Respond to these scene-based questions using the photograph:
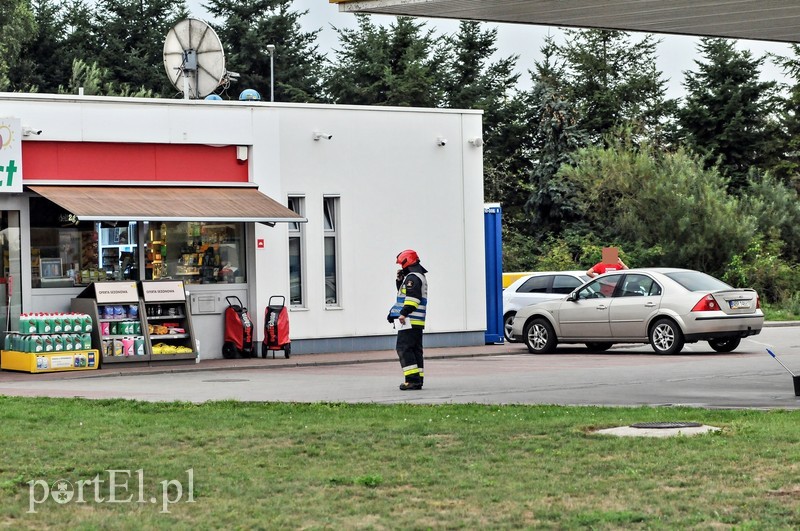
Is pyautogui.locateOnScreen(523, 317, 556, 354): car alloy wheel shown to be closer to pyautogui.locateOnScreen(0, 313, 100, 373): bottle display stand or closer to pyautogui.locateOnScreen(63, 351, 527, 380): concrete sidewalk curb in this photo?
pyautogui.locateOnScreen(63, 351, 527, 380): concrete sidewalk curb

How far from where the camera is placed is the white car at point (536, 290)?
96.8ft

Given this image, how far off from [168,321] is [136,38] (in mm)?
40571

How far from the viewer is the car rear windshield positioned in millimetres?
24359

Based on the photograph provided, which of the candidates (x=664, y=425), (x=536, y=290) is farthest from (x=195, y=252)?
(x=664, y=425)

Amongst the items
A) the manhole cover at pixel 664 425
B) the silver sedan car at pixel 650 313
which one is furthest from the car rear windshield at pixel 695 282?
the manhole cover at pixel 664 425

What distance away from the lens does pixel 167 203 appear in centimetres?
2345

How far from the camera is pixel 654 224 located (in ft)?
148

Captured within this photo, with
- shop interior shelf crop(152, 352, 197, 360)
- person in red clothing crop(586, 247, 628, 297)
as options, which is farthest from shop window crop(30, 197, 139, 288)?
person in red clothing crop(586, 247, 628, 297)

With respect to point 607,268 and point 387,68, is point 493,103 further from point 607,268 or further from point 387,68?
point 607,268

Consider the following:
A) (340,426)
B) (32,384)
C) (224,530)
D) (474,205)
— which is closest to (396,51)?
(474,205)

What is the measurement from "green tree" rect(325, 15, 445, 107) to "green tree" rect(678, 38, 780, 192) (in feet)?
38.6

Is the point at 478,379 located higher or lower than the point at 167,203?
lower

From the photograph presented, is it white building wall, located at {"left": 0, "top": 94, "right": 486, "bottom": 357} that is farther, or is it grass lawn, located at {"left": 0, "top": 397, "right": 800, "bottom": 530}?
white building wall, located at {"left": 0, "top": 94, "right": 486, "bottom": 357}

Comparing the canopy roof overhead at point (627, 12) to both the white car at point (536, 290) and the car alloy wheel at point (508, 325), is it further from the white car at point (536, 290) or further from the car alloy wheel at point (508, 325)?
the car alloy wheel at point (508, 325)
